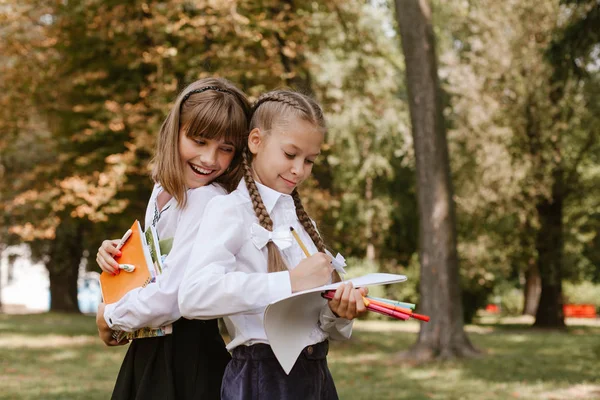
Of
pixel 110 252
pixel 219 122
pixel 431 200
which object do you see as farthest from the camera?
pixel 431 200

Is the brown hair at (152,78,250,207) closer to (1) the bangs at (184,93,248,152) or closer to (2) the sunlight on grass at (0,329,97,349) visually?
(1) the bangs at (184,93,248,152)

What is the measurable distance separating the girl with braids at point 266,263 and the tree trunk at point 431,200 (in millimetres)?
8152

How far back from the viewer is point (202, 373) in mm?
2545

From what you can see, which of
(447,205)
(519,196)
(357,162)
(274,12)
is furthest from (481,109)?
(447,205)

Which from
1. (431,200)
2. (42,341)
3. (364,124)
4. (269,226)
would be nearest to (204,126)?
(269,226)

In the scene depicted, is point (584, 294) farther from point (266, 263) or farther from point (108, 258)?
point (266, 263)

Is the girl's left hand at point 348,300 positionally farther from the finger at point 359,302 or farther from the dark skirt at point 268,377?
the dark skirt at point 268,377

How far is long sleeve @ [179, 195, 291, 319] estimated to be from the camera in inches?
79.7

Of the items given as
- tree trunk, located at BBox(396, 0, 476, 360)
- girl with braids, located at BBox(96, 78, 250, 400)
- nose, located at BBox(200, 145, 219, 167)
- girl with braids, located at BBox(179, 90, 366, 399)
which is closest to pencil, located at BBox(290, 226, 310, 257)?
girl with braids, located at BBox(179, 90, 366, 399)

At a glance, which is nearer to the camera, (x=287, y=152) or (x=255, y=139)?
(x=287, y=152)

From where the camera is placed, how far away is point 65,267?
1040 inches

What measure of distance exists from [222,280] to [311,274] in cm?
25

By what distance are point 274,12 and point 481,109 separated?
7320mm

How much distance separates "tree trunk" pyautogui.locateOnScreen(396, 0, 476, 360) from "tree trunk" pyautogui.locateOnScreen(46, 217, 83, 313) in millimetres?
14697
